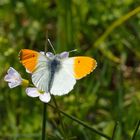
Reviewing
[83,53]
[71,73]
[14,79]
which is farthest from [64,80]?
[83,53]

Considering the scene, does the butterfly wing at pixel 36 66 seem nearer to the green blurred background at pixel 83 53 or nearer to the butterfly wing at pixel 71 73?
the butterfly wing at pixel 71 73

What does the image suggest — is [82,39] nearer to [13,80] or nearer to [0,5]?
[0,5]

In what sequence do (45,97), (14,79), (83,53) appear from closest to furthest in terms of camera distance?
(45,97)
(14,79)
(83,53)

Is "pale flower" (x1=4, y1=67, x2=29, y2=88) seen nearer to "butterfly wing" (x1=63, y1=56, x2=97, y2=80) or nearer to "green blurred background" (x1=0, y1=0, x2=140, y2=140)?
"butterfly wing" (x1=63, y1=56, x2=97, y2=80)

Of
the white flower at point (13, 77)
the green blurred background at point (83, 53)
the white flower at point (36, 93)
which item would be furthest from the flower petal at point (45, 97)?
the green blurred background at point (83, 53)

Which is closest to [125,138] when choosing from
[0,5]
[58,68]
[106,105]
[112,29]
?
[106,105]

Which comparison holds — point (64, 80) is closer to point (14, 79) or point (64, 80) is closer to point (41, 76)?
point (41, 76)
